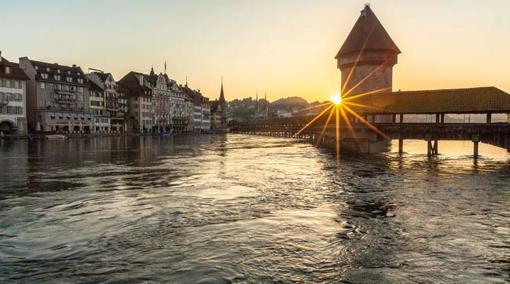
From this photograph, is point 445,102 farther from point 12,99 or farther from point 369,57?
point 12,99

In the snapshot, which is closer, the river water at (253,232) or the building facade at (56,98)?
the river water at (253,232)

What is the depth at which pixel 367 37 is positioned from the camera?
58062 millimetres

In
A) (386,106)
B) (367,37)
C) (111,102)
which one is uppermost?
(367,37)

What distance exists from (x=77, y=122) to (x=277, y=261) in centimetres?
8296

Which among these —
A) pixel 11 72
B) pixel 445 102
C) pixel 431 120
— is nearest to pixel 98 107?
pixel 11 72

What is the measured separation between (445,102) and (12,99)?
201 ft

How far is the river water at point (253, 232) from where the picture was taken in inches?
270

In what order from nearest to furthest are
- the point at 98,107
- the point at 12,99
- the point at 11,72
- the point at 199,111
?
the point at 12,99
the point at 11,72
the point at 98,107
the point at 199,111

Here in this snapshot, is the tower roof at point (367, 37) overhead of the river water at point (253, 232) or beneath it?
overhead

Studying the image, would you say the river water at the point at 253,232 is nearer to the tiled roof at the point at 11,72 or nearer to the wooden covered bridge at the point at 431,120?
the wooden covered bridge at the point at 431,120

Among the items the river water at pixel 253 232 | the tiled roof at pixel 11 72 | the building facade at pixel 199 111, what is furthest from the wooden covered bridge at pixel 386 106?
the building facade at pixel 199 111

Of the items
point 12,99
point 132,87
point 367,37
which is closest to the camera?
point 367,37

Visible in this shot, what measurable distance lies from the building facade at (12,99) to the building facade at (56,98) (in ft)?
18.9

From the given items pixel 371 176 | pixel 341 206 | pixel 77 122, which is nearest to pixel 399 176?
pixel 371 176
